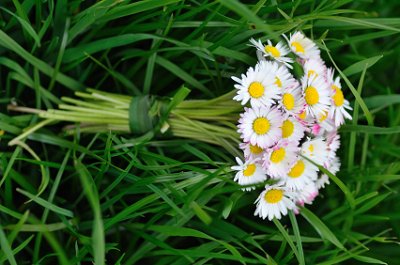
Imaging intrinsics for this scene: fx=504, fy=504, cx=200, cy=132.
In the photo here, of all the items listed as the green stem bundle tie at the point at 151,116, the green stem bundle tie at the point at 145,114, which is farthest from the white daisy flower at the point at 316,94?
the green stem bundle tie at the point at 145,114

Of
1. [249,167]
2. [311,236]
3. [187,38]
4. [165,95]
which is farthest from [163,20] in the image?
[311,236]

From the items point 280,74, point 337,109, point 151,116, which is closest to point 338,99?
point 337,109

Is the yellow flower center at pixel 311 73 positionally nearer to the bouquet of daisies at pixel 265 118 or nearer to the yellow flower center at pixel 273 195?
the bouquet of daisies at pixel 265 118

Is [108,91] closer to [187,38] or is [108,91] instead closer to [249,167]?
[187,38]

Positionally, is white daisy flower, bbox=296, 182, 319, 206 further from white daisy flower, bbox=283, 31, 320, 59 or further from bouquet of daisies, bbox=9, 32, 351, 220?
white daisy flower, bbox=283, 31, 320, 59

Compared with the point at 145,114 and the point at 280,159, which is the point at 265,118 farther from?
the point at 145,114

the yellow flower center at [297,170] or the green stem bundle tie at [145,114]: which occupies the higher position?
the green stem bundle tie at [145,114]
